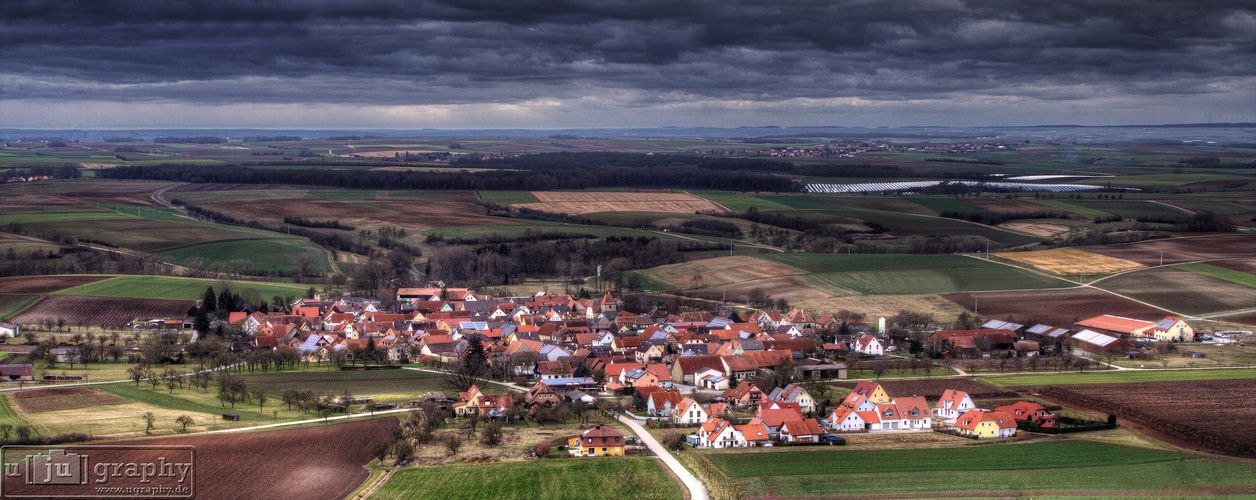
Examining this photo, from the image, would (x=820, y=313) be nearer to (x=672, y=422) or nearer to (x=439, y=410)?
(x=672, y=422)

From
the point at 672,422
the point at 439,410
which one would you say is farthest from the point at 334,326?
the point at 672,422

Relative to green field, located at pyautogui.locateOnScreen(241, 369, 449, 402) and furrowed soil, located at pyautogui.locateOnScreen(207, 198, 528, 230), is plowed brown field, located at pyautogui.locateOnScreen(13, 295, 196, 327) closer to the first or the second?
green field, located at pyautogui.locateOnScreen(241, 369, 449, 402)

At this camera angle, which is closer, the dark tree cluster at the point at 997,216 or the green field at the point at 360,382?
the green field at the point at 360,382

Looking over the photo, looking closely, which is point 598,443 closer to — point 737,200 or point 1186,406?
point 1186,406

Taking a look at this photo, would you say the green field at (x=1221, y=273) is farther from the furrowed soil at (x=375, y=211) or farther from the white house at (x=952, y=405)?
the furrowed soil at (x=375, y=211)

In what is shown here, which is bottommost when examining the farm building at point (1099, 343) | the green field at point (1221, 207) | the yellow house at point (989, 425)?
the farm building at point (1099, 343)

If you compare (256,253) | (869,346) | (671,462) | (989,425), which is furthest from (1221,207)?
(671,462)

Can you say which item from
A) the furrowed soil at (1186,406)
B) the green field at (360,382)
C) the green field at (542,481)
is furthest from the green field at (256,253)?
the furrowed soil at (1186,406)
